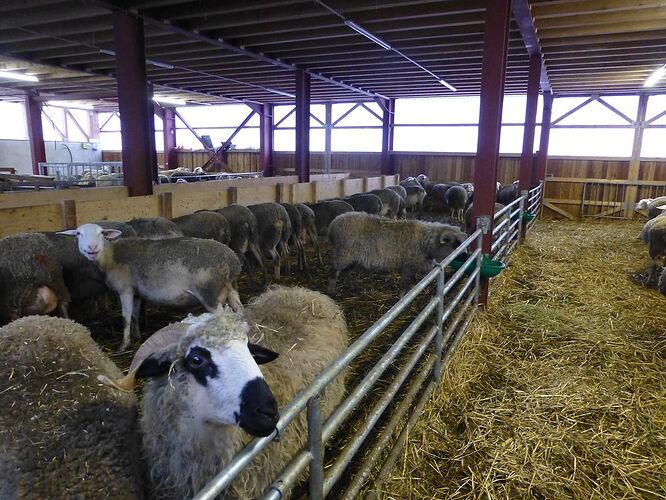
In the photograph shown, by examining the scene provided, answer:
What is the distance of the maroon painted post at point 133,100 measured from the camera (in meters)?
6.98

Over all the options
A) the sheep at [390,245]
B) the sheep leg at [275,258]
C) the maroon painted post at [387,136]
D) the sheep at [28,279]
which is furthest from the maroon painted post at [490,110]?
the maroon painted post at [387,136]

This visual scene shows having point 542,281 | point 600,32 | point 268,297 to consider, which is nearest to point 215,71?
point 600,32

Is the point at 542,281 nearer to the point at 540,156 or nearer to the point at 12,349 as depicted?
the point at 12,349

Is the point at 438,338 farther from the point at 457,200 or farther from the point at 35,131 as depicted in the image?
the point at 35,131

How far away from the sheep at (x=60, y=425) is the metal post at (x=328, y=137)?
1968 cm

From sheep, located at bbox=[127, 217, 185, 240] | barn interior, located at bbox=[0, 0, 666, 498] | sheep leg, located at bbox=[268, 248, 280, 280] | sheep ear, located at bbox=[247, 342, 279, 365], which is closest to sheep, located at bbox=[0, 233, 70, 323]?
barn interior, located at bbox=[0, 0, 666, 498]

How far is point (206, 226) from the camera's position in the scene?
6395 millimetres

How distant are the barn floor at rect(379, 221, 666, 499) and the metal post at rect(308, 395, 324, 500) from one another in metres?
0.87

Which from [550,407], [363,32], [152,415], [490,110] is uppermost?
[363,32]

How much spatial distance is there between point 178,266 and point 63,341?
188 centimetres

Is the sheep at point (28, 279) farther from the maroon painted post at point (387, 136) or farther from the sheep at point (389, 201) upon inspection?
the maroon painted post at point (387, 136)

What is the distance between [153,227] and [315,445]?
4.88 metres

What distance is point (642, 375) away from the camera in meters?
4.17

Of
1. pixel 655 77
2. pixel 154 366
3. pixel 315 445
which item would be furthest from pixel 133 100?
pixel 655 77
